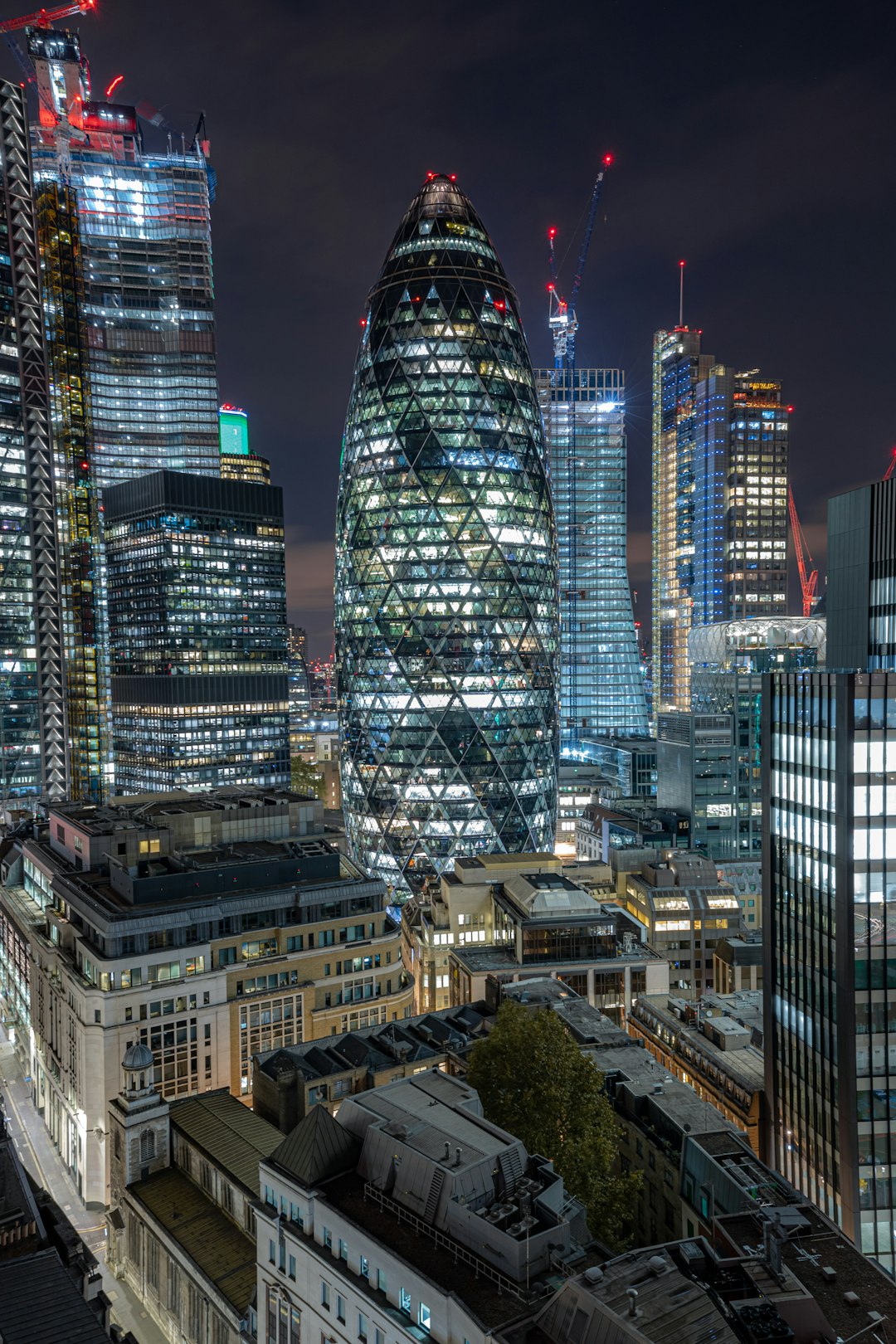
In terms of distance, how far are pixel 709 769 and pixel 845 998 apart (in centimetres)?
8124

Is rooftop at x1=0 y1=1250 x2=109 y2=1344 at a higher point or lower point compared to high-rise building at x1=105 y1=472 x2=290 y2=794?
lower

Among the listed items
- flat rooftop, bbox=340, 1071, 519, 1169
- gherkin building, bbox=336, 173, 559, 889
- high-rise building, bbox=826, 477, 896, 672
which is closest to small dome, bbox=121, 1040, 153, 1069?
flat rooftop, bbox=340, 1071, 519, 1169

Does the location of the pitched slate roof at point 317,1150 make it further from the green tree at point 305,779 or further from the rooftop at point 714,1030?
the green tree at point 305,779

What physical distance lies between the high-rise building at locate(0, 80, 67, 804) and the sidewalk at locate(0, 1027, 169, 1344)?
279ft

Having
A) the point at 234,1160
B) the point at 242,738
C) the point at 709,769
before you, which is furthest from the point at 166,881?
the point at 242,738

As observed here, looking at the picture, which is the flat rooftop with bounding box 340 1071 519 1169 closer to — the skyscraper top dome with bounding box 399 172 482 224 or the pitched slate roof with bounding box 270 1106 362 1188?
the pitched slate roof with bounding box 270 1106 362 1188

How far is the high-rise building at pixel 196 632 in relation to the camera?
160750 mm

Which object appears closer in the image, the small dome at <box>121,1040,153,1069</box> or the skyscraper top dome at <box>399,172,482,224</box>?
the small dome at <box>121,1040,153,1069</box>

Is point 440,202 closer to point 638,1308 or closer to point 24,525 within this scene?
point 24,525

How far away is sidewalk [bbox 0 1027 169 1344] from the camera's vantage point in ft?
138

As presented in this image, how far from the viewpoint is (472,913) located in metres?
92.9

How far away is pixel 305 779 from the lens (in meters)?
188

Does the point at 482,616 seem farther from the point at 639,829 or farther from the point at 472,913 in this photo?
the point at 472,913

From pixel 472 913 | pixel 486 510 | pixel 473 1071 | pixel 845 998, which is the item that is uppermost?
pixel 486 510
